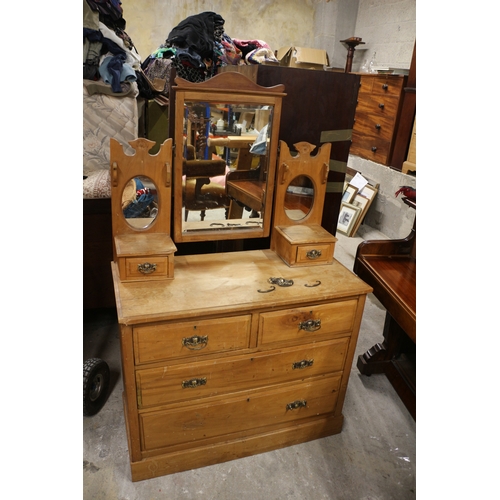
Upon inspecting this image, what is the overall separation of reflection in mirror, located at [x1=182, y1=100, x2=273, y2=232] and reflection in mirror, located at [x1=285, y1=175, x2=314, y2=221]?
158mm

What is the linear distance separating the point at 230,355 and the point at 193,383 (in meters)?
0.19

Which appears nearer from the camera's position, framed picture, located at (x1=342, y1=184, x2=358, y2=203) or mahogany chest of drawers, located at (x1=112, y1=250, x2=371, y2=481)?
mahogany chest of drawers, located at (x1=112, y1=250, x2=371, y2=481)

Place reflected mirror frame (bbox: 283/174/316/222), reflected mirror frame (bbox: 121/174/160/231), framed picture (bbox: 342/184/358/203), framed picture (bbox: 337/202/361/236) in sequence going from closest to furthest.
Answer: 1. reflected mirror frame (bbox: 121/174/160/231)
2. reflected mirror frame (bbox: 283/174/316/222)
3. framed picture (bbox: 337/202/361/236)
4. framed picture (bbox: 342/184/358/203)

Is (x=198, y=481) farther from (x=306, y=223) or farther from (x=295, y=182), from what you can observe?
(x=295, y=182)

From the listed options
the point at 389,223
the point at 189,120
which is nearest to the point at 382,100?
the point at 389,223

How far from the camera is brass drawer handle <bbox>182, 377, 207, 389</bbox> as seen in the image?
1.73m

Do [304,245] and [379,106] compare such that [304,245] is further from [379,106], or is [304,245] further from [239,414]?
[379,106]

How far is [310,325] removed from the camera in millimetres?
1819

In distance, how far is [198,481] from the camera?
1.86 meters

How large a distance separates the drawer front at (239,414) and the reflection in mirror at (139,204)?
0.84m

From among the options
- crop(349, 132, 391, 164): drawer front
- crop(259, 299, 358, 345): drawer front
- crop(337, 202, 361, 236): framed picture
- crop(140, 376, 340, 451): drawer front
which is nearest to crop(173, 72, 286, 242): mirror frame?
crop(259, 299, 358, 345): drawer front

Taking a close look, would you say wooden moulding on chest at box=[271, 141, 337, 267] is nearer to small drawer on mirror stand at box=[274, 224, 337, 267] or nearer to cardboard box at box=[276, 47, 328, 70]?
small drawer on mirror stand at box=[274, 224, 337, 267]

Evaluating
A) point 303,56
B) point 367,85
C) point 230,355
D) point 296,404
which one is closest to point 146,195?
point 230,355

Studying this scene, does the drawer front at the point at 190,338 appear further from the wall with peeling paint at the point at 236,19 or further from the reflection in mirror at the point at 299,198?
the wall with peeling paint at the point at 236,19
